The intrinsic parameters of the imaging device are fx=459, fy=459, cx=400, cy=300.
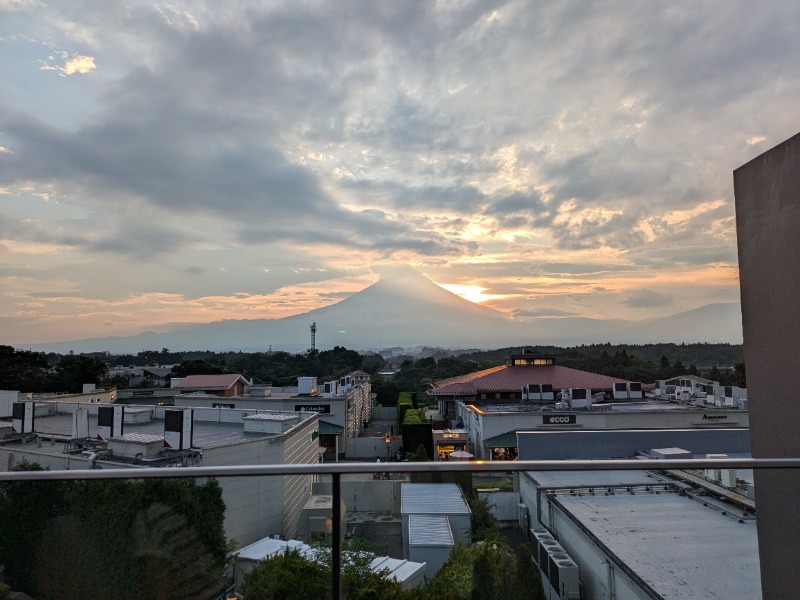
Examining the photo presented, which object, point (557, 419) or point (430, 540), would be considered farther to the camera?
point (557, 419)

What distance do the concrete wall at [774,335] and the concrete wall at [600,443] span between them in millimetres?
11123

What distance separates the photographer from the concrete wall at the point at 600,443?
12234 mm

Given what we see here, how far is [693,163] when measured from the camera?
959 centimetres

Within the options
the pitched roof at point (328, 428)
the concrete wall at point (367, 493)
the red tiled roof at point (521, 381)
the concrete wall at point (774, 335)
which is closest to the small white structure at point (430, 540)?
the concrete wall at point (367, 493)

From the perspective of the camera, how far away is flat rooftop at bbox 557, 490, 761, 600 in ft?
5.21

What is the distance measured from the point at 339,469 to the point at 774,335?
5.16 ft

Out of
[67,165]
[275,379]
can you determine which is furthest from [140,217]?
[275,379]

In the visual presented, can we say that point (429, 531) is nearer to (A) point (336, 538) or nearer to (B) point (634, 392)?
(A) point (336, 538)

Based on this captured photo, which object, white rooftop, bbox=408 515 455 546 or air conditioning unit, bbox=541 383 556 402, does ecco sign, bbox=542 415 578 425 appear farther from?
white rooftop, bbox=408 515 455 546

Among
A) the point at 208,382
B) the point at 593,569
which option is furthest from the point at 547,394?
the point at 593,569

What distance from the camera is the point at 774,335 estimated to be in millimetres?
1617

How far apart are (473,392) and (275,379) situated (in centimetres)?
2564

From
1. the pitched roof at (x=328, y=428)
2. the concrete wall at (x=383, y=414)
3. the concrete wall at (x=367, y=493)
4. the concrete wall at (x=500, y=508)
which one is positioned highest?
the concrete wall at (x=367, y=493)

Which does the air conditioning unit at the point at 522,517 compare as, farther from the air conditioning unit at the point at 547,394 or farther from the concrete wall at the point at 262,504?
the air conditioning unit at the point at 547,394
